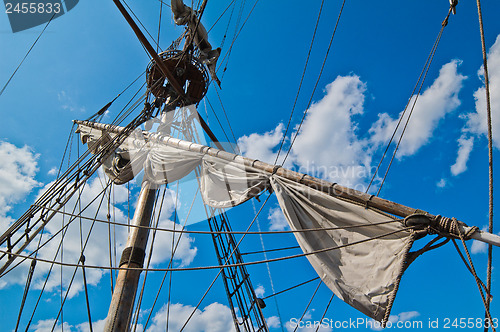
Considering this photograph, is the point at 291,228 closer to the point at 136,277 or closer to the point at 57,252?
the point at 136,277

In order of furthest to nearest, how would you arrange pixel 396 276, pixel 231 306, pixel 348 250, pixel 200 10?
1. pixel 200 10
2. pixel 231 306
3. pixel 348 250
4. pixel 396 276

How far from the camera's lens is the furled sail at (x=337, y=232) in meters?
3.47

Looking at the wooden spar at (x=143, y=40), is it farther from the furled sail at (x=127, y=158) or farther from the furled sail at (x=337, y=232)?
the furled sail at (x=337, y=232)

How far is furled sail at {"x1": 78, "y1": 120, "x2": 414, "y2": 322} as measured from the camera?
11.4 ft

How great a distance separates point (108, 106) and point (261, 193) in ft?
27.0

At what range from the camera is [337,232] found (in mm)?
4020

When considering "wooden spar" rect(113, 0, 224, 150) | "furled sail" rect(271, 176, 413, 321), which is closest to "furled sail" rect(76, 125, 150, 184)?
"wooden spar" rect(113, 0, 224, 150)

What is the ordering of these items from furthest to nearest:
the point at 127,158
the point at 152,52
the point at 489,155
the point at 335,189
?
the point at 152,52
the point at 127,158
the point at 335,189
the point at 489,155

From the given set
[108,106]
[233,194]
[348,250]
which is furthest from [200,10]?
[348,250]

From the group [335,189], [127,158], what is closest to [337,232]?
[335,189]

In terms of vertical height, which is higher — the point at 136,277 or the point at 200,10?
the point at 200,10

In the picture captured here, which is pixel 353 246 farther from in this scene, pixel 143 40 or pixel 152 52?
pixel 143 40

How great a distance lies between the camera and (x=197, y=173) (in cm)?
692

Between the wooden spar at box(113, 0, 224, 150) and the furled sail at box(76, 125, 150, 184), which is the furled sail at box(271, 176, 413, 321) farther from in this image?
the wooden spar at box(113, 0, 224, 150)
